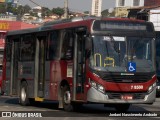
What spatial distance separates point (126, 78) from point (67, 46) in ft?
8.92

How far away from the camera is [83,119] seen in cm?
1694

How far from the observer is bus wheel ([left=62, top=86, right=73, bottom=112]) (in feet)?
66.1

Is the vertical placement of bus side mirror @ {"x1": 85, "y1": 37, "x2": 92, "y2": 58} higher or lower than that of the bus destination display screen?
lower

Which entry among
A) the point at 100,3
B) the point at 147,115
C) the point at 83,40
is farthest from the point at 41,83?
the point at 100,3

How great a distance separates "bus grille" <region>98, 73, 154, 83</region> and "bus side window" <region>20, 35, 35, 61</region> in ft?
18.2

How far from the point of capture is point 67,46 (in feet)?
67.2

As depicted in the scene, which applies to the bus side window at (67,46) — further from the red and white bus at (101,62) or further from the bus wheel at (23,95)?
the bus wheel at (23,95)

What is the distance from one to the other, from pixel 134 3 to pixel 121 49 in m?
89.7

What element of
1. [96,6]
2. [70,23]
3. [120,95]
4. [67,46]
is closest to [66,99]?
A: [67,46]

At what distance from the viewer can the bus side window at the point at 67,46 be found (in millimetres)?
20203

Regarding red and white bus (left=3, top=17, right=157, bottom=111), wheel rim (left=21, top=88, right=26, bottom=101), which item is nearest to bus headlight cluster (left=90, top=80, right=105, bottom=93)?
red and white bus (left=3, top=17, right=157, bottom=111)

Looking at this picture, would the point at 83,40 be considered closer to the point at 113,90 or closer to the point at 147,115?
the point at 113,90

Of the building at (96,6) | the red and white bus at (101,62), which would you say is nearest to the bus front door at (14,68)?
the red and white bus at (101,62)

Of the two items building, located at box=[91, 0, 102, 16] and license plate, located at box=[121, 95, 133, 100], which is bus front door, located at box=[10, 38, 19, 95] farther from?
building, located at box=[91, 0, 102, 16]
